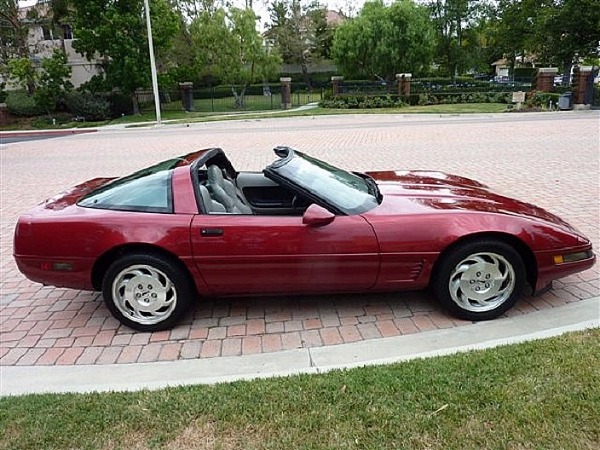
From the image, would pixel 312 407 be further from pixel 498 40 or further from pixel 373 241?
pixel 498 40

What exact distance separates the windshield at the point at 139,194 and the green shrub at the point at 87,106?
28.7 meters

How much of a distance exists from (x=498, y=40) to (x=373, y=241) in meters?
43.8

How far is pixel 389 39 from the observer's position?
34.2 metres

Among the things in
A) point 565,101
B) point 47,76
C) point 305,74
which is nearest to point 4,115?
point 47,76

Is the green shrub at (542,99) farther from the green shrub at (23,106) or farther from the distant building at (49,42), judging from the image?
the green shrub at (23,106)

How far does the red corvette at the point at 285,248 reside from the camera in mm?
3436

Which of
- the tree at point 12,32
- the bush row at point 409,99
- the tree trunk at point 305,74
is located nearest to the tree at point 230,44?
the bush row at point 409,99

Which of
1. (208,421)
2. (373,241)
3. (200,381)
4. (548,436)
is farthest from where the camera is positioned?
(373,241)

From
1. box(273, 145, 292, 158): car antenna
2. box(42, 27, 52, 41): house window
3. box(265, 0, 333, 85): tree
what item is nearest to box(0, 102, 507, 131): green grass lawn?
box(42, 27, 52, 41): house window

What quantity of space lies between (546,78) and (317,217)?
1128 inches

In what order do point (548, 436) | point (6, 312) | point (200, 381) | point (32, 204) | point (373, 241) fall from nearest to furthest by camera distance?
point (548, 436) < point (200, 381) < point (373, 241) < point (6, 312) < point (32, 204)

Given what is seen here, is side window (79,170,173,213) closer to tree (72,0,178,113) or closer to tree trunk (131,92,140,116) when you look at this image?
tree (72,0,178,113)

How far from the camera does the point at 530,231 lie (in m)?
3.48

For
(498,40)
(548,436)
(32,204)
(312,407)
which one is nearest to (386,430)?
(312,407)
